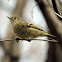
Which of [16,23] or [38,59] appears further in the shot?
[38,59]

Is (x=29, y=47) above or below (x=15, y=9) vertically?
below

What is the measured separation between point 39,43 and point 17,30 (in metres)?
4.66

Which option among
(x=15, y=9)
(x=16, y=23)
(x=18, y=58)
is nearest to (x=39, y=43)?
(x=18, y=58)

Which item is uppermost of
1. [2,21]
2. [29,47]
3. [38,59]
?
[2,21]

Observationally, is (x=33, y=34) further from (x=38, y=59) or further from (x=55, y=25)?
(x=38, y=59)

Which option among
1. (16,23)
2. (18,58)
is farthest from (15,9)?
(16,23)

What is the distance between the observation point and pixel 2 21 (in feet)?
24.8

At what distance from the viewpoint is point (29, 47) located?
8328 millimetres

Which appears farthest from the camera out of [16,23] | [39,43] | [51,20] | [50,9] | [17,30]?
[39,43]

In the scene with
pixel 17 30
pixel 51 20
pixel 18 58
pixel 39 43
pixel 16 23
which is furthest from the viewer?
pixel 39 43

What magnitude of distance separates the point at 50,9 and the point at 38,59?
695 cm

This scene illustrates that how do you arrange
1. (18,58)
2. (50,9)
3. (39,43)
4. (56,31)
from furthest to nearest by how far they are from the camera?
1. (39,43)
2. (18,58)
3. (50,9)
4. (56,31)

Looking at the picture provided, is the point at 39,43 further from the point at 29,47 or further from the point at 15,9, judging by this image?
the point at 15,9

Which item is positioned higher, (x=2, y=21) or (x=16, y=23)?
(x=2, y=21)
